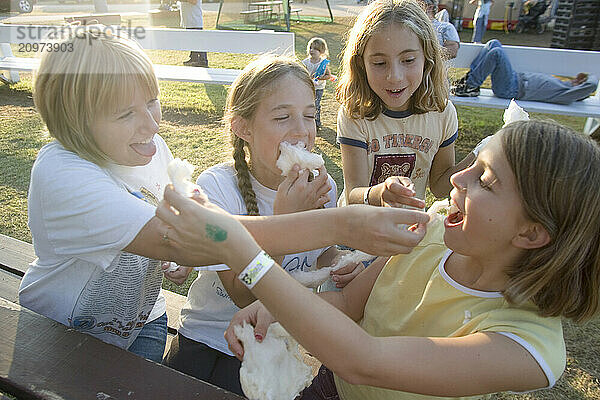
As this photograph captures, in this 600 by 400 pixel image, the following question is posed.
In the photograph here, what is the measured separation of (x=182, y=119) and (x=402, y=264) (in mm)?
6452

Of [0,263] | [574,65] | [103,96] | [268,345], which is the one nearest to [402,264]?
[268,345]

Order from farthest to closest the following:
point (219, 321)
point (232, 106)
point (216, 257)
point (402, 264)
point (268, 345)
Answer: point (232, 106) < point (219, 321) < point (402, 264) < point (268, 345) < point (216, 257)

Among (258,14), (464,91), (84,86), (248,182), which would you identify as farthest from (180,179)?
(258,14)

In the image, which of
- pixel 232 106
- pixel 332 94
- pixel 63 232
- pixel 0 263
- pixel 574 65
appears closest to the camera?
pixel 63 232

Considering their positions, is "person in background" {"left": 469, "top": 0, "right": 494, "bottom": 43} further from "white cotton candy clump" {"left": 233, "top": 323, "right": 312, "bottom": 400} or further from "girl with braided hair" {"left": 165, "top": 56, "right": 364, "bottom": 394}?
"white cotton candy clump" {"left": 233, "top": 323, "right": 312, "bottom": 400}

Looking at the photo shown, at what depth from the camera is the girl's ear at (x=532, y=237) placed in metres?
1.36

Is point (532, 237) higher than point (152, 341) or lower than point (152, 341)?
higher

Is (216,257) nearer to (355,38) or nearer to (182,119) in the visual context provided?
(355,38)

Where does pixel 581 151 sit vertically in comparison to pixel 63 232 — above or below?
above

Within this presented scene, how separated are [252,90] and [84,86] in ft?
2.30

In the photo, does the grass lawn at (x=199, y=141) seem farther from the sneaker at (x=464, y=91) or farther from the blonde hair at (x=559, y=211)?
the blonde hair at (x=559, y=211)

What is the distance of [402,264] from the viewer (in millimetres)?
1752

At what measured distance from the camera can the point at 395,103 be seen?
2629 mm

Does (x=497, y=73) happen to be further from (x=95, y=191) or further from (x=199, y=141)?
(x=95, y=191)
